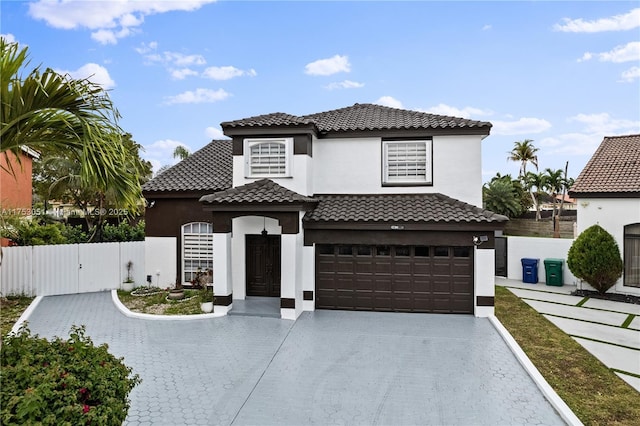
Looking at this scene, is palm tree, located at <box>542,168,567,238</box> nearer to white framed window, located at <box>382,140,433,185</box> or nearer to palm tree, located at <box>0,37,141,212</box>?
white framed window, located at <box>382,140,433,185</box>

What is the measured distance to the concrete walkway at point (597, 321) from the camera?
28.4ft

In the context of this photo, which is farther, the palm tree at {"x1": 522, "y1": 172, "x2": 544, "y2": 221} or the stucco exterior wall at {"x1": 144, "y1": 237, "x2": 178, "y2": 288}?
the palm tree at {"x1": 522, "y1": 172, "x2": 544, "y2": 221}

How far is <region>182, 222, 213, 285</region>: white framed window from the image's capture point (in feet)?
49.3

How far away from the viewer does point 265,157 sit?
531 inches

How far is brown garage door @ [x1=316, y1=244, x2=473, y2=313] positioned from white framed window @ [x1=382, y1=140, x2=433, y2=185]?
2789 millimetres

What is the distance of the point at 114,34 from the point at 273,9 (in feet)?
20.4

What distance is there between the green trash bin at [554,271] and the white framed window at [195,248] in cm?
1496

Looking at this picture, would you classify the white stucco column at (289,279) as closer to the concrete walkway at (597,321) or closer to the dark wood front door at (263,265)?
the dark wood front door at (263,265)

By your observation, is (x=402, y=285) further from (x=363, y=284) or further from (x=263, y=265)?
(x=263, y=265)

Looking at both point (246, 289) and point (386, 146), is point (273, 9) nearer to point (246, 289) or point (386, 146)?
point (386, 146)

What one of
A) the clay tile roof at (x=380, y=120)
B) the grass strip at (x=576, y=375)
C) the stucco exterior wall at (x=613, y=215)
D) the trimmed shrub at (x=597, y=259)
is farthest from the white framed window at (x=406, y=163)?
the stucco exterior wall at (x=613, y=215)

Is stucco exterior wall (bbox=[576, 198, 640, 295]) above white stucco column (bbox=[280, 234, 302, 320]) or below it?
above

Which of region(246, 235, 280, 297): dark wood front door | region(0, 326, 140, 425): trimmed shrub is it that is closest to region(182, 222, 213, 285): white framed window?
region(246, 235, 280, 297): dark wood front door

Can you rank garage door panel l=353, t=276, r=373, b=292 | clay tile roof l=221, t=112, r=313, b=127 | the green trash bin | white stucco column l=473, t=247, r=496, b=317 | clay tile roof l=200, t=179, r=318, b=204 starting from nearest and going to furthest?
clay tile roof l=200, t=179, r=318, b=204 → white stucco column l=473, t=247, r=496, b=317 → garage door panel l=353, t=276, r=373, b=292 → clay tile roof l=221, t=112, r=313, b=127 → the green trash bin
